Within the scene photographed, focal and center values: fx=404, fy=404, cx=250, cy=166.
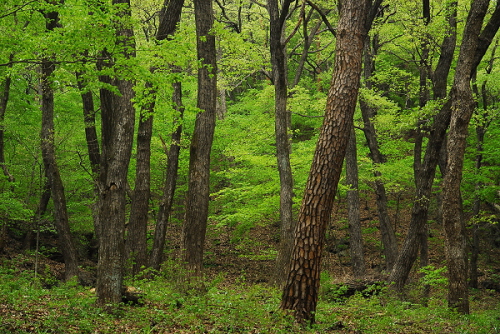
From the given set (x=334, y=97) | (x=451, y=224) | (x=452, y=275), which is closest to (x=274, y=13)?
(x=334, y=97)

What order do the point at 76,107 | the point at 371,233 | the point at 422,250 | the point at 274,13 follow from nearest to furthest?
the point at 274,13, the point at 422,250, the point at 76,107, the point at 371,233

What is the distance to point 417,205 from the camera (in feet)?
31.9

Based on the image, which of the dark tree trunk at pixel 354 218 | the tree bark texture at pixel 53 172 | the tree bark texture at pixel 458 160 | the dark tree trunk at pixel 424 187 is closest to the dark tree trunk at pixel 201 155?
the tree bark texture at pixel 458 160

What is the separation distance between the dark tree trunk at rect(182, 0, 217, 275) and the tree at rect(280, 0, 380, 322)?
2.90 m

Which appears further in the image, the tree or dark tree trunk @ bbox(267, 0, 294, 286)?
dark tree trunk @ bbox(267, 0, 294, 286)

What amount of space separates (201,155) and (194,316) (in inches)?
140

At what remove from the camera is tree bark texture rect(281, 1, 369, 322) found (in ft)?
18.7

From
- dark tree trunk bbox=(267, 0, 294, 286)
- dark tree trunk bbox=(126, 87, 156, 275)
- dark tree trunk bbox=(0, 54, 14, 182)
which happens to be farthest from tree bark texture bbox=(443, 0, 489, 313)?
dark tree trunk bbox=(0, 54, 14, 182)

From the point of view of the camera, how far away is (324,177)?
5.80m

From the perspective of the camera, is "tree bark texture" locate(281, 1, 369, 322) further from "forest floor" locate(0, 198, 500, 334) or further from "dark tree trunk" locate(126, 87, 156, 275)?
"dark tree trunk" locate(126, 87, 156, 275)

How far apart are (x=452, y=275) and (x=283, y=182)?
485 centimetres

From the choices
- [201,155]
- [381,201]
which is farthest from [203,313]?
[381,201]

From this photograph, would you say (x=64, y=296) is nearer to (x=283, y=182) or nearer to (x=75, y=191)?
(x=283, y=182)

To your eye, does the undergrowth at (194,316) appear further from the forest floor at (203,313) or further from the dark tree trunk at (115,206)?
the dark tree trunk at (115,206)
